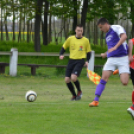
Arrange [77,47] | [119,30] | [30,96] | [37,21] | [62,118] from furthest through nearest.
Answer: [37,21] → [77,47] → [30,96] → [119,30] → [62,118]

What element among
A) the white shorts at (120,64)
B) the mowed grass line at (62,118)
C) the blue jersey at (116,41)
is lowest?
the mowed grass line at (62,118)

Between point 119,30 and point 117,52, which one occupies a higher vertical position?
point 119,30

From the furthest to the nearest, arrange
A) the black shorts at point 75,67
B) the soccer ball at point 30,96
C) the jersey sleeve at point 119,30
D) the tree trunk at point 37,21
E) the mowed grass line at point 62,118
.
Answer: the tree trunk at point 37,21 < the black shorts at point 75,67 < the soccer ball at point 30,96 < the jersey sleeve at point 119,30 < the mowed grass line at point 62,118

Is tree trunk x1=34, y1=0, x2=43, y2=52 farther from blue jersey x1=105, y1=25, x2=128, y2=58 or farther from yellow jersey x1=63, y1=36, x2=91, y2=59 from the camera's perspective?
blue jersey x1=105, y1=25, x2=128, y2=58

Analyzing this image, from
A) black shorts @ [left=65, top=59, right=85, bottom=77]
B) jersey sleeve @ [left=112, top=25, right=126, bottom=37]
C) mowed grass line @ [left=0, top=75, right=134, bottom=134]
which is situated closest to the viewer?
mowed grass line @ [left=0, top=75, right=134, bottom=134]

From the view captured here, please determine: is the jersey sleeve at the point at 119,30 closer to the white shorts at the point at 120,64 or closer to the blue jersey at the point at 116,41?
the blue jersey at the point at 116,41

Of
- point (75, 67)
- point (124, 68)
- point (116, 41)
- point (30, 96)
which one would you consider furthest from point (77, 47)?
point (124, 68)

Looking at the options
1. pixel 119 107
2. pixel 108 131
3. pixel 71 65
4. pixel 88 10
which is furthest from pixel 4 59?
pixel 108 131

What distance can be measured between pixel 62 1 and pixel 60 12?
75 cm

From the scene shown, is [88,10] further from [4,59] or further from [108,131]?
[108,131]

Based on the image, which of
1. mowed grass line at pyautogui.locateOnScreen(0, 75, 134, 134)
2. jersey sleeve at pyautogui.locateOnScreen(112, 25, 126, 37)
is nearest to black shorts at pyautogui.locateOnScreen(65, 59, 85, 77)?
mowed grass line at pyautogui.locateOnScreen(0, 75, 134, 134)

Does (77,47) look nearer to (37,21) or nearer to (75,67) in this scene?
(75,67)

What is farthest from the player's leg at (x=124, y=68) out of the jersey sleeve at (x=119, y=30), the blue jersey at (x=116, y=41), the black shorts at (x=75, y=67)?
the black shorts at (x=75, y=67)

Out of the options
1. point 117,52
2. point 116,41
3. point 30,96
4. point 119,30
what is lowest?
point 30,96
